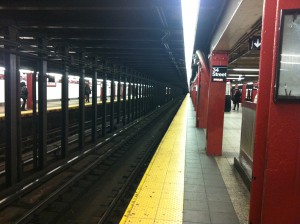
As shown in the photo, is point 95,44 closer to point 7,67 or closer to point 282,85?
point 7,67

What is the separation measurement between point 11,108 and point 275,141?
442 centimetres

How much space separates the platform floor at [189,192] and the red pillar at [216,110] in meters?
0.32

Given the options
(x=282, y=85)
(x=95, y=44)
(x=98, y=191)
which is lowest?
(x=98, y=191)

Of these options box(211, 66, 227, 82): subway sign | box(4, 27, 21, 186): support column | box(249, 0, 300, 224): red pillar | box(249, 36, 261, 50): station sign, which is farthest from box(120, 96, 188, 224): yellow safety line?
box(249, 36, 261, 50): station sign

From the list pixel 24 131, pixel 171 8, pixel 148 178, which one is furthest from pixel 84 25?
pixel 24 131

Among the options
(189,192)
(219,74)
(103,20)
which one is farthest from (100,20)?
(189,192)

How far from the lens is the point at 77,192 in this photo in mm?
5953

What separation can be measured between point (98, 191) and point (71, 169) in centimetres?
143

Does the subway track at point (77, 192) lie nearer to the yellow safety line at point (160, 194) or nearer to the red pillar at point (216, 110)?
the yellow safety line at point (160, 194)

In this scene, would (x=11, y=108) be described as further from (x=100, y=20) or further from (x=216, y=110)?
(x=216, y=110)

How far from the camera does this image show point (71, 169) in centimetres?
736

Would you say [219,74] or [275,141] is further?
[219,74]

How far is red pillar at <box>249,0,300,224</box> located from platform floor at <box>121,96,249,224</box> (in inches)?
63.7

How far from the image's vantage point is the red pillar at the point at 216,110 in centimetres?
757
